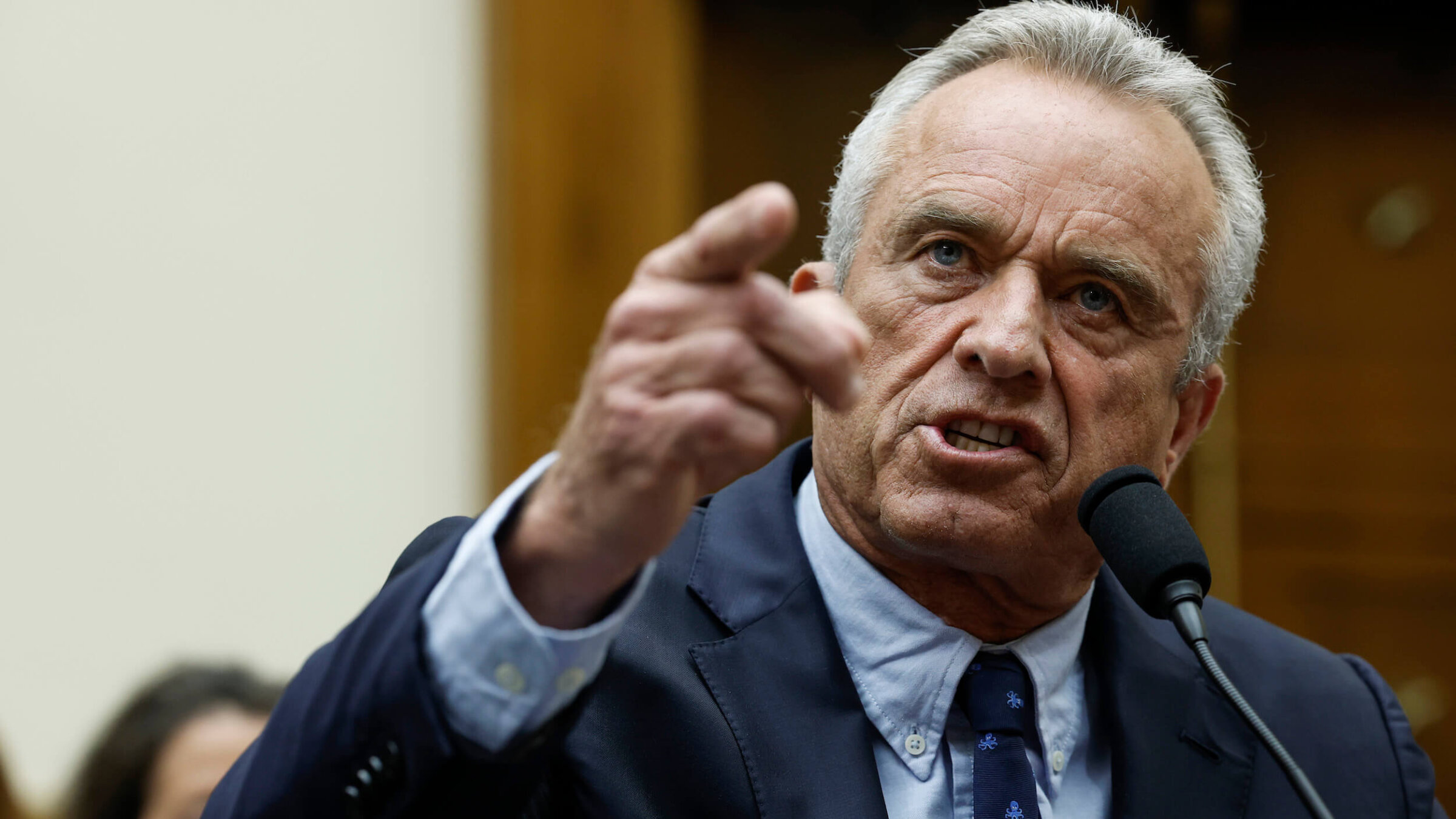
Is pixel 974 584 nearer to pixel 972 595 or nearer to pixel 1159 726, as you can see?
pixel 972 595

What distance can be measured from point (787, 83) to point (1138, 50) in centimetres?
163

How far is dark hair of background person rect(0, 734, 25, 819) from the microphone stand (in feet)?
5.71

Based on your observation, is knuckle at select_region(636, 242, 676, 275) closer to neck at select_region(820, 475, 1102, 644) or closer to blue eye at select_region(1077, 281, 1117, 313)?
neck at select_region(820, 475, 1102, 644)

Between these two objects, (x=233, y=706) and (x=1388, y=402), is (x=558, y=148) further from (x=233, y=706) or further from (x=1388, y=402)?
(x=1388, y=402)

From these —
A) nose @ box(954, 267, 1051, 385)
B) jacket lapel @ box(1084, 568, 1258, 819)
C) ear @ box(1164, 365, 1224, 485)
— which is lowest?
jacket lapel @ box(1084, 568, 1258, 819)

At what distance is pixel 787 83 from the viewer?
3240 millimetres

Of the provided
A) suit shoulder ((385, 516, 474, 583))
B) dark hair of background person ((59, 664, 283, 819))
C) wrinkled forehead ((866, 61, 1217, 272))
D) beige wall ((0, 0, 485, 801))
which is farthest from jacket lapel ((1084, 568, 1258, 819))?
beige wall ((0, 0, 485, 801))

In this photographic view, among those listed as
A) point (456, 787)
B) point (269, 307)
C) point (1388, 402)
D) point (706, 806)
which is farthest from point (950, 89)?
point (1388, 402)

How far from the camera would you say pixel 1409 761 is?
1.74m

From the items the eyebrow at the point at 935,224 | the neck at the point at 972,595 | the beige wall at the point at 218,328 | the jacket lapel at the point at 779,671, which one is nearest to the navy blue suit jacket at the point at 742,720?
the jacket lapel at the point at 779,671

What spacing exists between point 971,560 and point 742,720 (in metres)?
0.32

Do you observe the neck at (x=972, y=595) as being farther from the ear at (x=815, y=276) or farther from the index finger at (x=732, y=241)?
the index finger at (x=732, y=241)

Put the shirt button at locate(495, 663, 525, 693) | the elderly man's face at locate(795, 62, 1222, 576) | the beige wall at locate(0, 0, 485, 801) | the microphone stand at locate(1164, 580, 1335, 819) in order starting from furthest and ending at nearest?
1. the beige wall at locate(0, 0, 485, 801)
2. the elderly man's face at locate(795, 62, 1222, 576)
3. the microphone stand at locate(1164, 580, 1335, 819)
4. the shirt button at locate(495, 663, 525, 693)

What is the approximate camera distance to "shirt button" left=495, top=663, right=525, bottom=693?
0.95m
